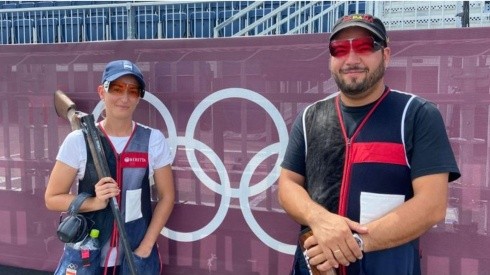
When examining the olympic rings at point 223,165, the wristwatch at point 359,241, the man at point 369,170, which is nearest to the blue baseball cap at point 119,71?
the olympic rings at point 223,165

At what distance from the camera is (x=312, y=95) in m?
3.10

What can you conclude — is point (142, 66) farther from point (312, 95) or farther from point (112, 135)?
point (312, 95)

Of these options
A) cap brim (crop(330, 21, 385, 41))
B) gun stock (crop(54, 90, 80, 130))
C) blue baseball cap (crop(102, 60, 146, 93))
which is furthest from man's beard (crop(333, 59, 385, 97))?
gun stock (crop(54, 90, 80, 130))

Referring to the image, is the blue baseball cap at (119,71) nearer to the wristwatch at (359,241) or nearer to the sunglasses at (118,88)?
the sunglasses at (118,88)

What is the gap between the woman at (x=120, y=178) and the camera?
101 inches

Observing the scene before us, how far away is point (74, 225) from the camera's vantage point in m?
2.47

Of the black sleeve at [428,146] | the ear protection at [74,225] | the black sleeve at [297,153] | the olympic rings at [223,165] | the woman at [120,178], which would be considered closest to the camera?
the black sleeve at [428,146]

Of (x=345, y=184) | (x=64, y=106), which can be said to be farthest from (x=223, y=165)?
(x=345, y=184)

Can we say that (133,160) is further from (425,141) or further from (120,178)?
(425,141)

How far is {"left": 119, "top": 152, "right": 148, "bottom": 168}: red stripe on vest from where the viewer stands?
2.62 meters

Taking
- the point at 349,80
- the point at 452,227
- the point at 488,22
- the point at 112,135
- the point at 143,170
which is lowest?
the point at 452,227

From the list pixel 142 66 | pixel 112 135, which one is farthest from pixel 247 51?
pixel 112 135

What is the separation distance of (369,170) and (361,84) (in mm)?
323

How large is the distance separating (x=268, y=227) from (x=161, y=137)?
907mm
